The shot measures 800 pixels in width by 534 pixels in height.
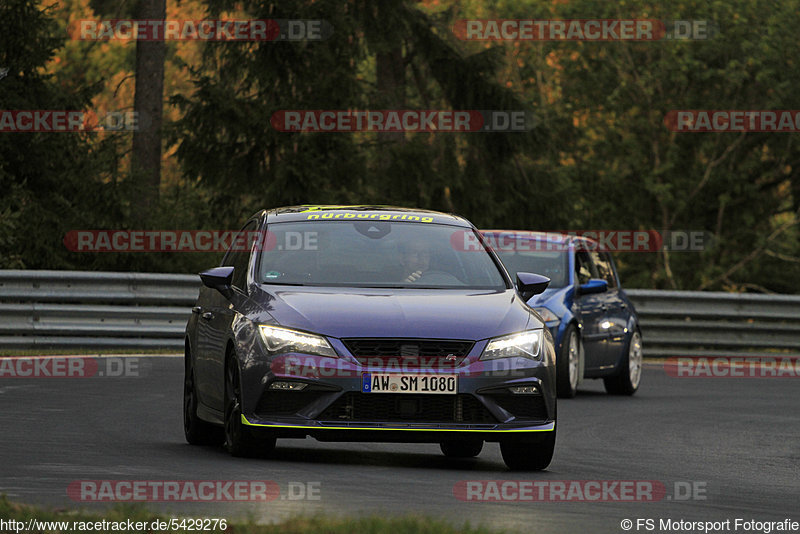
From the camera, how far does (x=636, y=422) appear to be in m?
15.6

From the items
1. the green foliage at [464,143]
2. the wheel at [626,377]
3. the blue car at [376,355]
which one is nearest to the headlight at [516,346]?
the blue car at [376,355]

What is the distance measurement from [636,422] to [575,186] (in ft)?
81.5

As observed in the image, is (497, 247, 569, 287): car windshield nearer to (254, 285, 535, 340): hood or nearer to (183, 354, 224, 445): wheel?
(183, 354, 224, 445): wheel

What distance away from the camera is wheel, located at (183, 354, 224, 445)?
39.1 ft

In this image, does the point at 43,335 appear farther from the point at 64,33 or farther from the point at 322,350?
the point at 322,350

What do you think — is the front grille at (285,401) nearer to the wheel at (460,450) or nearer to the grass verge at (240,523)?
the wheel at (460,450)

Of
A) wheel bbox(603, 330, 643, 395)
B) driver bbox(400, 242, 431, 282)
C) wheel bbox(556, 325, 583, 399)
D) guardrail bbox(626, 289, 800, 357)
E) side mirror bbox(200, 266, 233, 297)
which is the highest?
driver bbox(400, 242, 431, 282)

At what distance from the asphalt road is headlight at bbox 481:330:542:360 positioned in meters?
0.72

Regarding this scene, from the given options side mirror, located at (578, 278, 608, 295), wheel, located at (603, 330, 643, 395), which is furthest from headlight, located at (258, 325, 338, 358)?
wheel, located at (603, 330, 643, 395)

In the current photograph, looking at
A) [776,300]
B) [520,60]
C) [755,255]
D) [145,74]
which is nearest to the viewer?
[776,300]

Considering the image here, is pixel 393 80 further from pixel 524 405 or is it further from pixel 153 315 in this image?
pixel 524 405

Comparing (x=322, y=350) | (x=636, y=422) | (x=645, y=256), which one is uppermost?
(x=322, y=350)

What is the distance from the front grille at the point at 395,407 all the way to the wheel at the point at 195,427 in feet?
6.41

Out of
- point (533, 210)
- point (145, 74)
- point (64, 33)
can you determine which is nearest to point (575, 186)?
point (533, 210)
